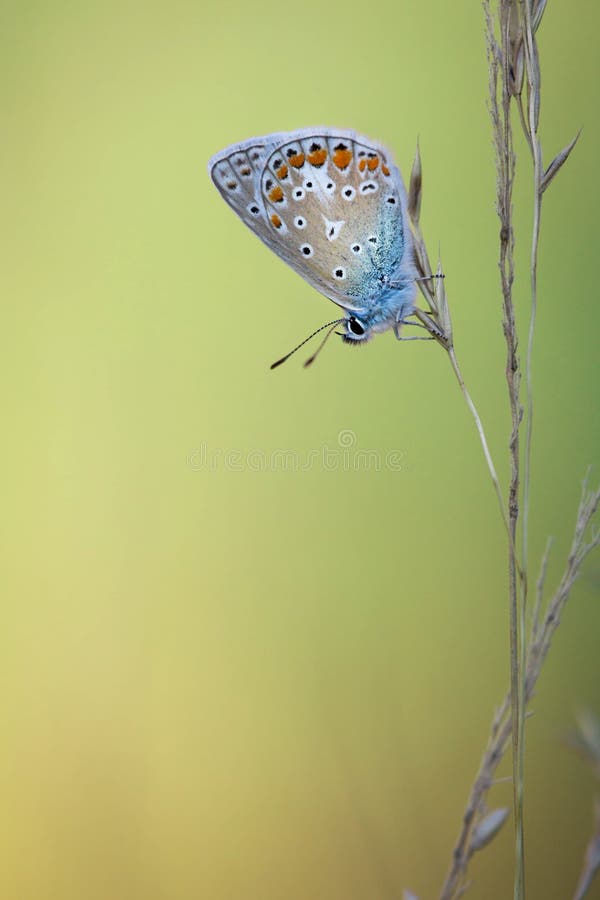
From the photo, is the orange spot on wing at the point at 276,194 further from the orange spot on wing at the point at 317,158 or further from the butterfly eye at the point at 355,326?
the butterfly eye at the point at 355,326

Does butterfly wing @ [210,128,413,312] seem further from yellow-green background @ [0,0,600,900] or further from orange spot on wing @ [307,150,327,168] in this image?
yellow-green background @ [0,0,600,900]

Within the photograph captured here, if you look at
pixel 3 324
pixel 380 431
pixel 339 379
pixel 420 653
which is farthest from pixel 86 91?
pixel 420 653

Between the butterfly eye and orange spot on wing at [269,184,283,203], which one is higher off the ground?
orange spot on wing at [269,184,283,203]

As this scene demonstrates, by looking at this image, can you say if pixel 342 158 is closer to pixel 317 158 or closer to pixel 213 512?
pixel 317 158

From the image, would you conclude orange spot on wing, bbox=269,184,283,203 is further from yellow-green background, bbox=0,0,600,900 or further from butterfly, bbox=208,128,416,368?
yellow-green background, bbox=0,0,600,900

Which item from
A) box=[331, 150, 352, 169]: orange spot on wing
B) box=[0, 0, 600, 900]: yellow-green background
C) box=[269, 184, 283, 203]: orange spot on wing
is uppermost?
box=[331, 150, 352, 169]: orange spot on wing

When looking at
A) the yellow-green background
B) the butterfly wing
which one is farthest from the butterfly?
the yellow-green background

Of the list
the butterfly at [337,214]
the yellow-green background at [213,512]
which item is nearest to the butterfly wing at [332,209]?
the butterfly at [337,214]

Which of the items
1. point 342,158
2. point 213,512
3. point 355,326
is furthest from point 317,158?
point 213,512

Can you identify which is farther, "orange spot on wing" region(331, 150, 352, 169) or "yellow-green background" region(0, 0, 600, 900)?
"yellow-green background" region(0, 0, 600, 900)
